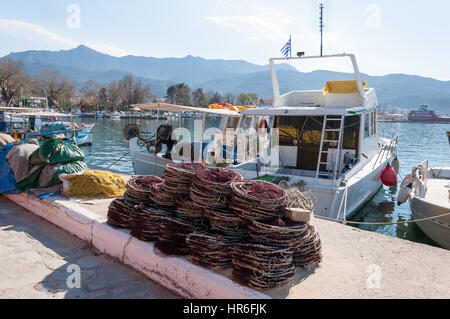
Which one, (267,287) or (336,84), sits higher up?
(336,84)

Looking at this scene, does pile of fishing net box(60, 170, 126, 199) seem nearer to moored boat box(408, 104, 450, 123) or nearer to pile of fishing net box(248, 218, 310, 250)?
pile of fishing net box(248, 218, 310, 250)

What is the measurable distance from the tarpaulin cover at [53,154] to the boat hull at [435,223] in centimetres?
854

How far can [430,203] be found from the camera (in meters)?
8.09

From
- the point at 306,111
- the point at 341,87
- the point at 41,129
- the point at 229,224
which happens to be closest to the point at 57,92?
the point at 41,129

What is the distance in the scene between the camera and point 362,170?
1041cm

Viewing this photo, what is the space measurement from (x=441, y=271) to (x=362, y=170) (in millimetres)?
6970

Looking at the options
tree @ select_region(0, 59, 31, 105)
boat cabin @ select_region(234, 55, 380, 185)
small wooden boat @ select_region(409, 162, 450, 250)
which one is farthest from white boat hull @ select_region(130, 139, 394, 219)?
tree @ select_region(0, 59, 31, 105)

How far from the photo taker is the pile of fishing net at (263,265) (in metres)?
3.09

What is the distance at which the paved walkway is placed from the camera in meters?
3.55

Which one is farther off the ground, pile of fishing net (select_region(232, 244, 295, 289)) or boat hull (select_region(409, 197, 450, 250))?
pile of fishing net (select_region(232, 244, 295, 289))

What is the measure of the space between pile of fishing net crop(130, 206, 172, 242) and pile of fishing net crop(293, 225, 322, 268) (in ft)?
5.37

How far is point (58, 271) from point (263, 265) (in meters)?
2.64
